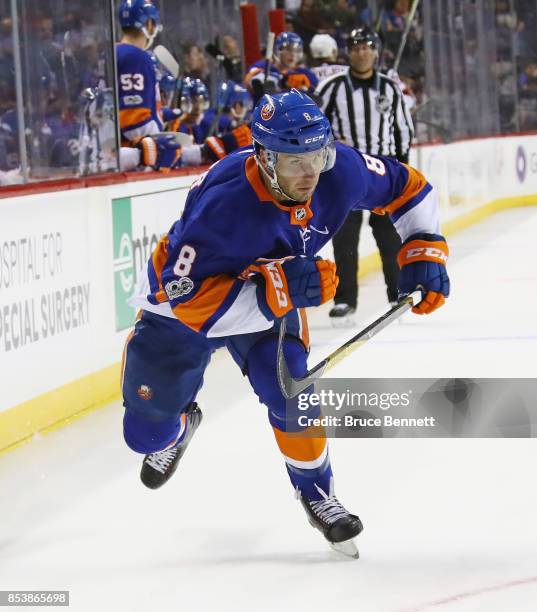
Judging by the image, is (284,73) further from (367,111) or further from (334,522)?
(334,522)

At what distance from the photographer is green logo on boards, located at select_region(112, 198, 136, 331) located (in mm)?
5113

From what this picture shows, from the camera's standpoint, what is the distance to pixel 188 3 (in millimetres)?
7938

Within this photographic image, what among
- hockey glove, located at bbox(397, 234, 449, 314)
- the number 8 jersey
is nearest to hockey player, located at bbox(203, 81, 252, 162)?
the number 8 jersey

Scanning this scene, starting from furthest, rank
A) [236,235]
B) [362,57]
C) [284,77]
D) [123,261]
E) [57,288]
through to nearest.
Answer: [284,77]
[362,57]
[123,261]
[57,288]
[236,235]

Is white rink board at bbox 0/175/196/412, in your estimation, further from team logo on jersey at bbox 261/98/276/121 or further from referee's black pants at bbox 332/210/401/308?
team logo on jersey at bbox 261/98/276/121

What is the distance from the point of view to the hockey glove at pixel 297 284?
9.16ft

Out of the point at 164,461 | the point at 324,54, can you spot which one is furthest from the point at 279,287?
the point at 324,54

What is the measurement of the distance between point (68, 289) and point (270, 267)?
77.6 inches

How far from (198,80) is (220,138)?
2.73 feet

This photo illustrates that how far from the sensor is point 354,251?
657cm

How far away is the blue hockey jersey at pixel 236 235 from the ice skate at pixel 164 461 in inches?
23.3

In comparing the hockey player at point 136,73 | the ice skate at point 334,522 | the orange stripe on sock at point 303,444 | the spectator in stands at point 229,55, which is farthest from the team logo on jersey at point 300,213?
the spectator in stands at point 229,55

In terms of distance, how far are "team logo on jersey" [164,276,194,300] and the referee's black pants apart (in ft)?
11.9

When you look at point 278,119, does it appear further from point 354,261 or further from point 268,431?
point 354,261
